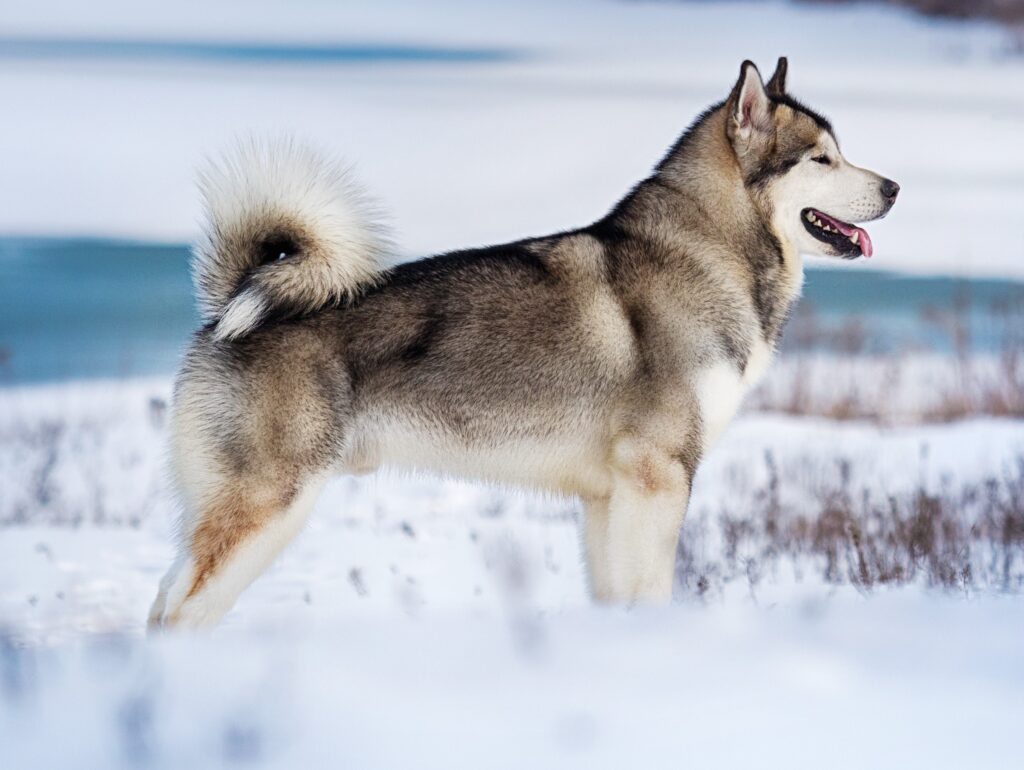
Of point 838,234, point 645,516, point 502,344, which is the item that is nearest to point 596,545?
point 645,516

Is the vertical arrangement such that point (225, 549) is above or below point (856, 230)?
below

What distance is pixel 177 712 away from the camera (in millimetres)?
3340

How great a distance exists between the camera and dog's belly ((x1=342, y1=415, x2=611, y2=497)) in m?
4.67

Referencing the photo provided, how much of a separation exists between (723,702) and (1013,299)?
7.24 metres

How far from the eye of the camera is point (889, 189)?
4938 mm

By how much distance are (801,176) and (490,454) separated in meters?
1.50

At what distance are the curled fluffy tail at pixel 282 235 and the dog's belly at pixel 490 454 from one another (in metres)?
0.51

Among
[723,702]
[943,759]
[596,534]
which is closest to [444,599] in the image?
[596,534]

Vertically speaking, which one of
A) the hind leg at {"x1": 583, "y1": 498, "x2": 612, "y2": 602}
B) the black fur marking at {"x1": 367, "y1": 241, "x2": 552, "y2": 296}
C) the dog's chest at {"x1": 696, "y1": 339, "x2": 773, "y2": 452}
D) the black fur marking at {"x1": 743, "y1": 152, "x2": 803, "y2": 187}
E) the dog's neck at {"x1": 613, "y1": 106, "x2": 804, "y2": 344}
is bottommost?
the hind leg at {"x1": 583, "y1": 498, "x2": 612, "y2": 602}

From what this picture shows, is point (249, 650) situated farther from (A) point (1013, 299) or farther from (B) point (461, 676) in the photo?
(A) point (1013, 299)

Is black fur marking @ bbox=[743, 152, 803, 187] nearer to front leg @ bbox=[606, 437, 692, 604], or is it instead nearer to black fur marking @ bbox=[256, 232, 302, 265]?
front leg @ bbox=[606, 437, 692, 604]

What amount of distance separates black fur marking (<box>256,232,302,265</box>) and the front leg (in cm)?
129

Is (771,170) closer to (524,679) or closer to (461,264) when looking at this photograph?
(461,264)

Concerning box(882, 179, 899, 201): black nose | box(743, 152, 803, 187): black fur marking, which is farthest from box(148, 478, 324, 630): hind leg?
box(882, 179, 899, 201): black nose
